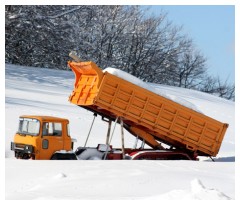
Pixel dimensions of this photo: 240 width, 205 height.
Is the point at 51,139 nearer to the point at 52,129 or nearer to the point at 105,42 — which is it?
the point at 52,129

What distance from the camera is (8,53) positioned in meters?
38.4

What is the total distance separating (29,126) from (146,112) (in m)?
3.49

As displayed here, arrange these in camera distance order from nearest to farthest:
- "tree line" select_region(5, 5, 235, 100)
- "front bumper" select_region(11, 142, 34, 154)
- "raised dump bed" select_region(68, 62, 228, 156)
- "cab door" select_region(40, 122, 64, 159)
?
"front bumper" select_region(11, 142, 34, 154), "cab door" select_region(40, 122, 64, 159), "raised dump bed" select_region(68, 62, 228, 156), "tree line" select_region(5, 5, 235, 100)

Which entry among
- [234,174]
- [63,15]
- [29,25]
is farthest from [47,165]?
[63,15]

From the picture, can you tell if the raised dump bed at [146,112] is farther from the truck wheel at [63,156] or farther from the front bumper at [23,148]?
the front bumper at [23,148]

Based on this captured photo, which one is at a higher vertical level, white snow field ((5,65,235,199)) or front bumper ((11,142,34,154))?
white snow field ((5,65,235,199))

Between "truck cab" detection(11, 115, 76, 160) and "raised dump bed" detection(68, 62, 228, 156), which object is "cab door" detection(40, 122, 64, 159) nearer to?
"truck cab" detection(11, 115, 76, 160)

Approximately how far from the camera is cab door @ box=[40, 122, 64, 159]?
13930 millimetres

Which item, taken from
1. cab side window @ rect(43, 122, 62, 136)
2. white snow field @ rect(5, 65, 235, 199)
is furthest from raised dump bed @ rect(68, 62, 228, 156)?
white snow field @ rect(5, 65, 235, 199)

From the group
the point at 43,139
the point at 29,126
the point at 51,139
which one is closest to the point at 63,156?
the point at 51,139

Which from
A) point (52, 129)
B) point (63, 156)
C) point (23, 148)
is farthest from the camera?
point (52, 129)

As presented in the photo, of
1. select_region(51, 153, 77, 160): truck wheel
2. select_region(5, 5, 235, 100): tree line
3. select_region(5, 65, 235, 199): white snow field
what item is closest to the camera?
select_region(5, 65, 235, 199): white snow field

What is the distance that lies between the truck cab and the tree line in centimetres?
2298

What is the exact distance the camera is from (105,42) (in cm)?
4534
